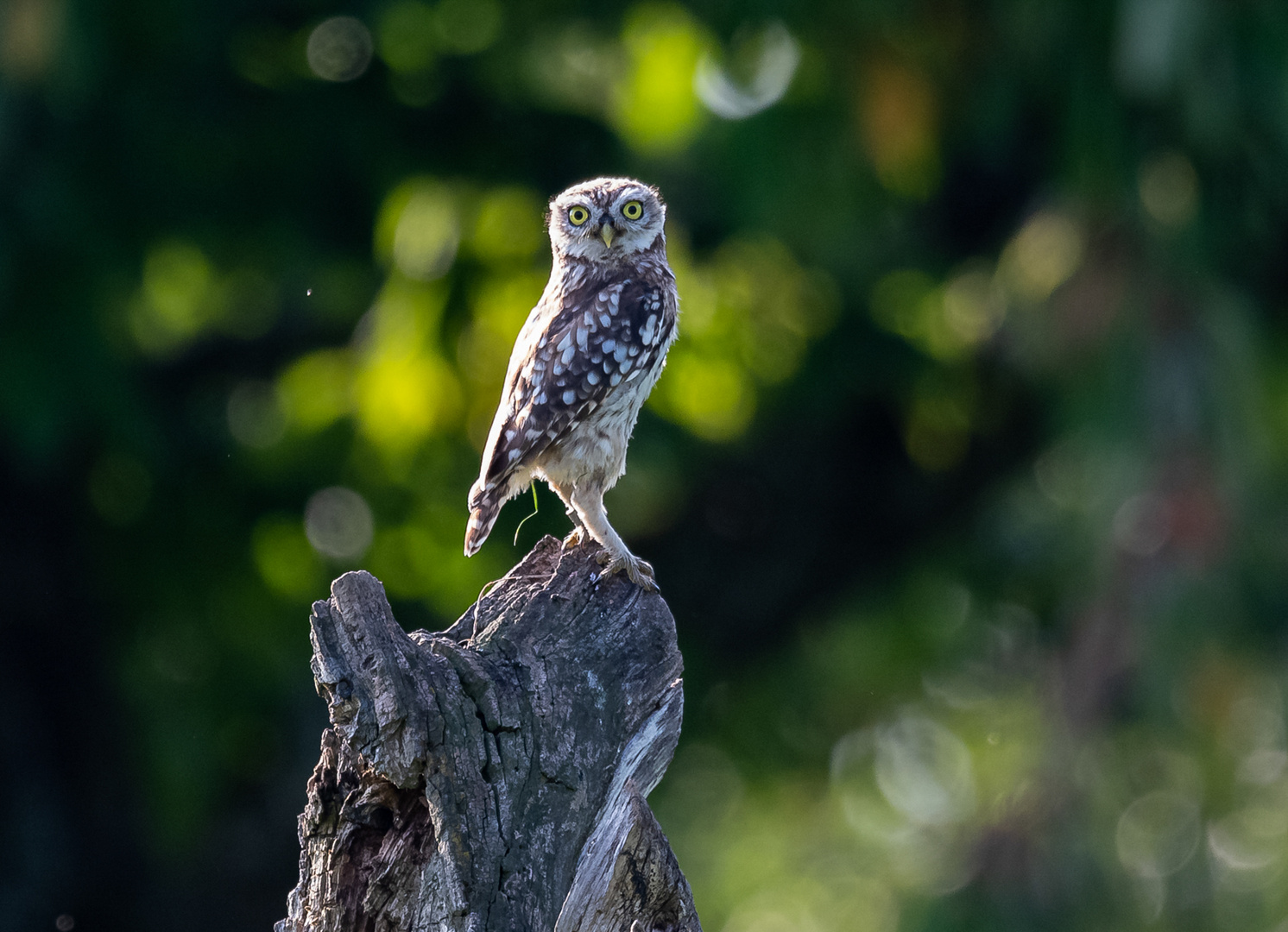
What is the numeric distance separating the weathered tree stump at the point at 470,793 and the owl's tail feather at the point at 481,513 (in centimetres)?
100

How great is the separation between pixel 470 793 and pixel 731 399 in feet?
22.1

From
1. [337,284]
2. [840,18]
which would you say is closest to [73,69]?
[337,284]

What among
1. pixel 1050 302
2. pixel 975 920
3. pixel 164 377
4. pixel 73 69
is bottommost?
pixel 975 920

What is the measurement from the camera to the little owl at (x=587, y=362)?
4496 millimetres

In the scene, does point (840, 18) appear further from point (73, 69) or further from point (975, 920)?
point (975, 920)

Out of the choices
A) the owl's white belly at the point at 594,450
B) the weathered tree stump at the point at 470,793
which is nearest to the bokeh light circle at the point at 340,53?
the owl's white belly at the point at 594,450

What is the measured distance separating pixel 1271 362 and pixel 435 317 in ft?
19.0

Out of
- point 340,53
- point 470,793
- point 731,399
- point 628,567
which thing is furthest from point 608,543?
point 340,53

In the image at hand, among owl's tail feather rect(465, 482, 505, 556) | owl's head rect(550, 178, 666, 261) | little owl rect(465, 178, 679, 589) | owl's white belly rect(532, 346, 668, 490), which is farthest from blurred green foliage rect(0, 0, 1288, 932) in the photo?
owl's tail feather rect(465, 482, 505, 556)

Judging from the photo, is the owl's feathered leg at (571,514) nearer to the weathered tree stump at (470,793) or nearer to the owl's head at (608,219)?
the owl's head at (608,219)

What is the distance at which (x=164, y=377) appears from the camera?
10727mm

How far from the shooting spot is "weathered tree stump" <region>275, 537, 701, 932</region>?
3.00m

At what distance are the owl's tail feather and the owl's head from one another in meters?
0.90

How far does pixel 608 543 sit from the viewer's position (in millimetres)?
4121
